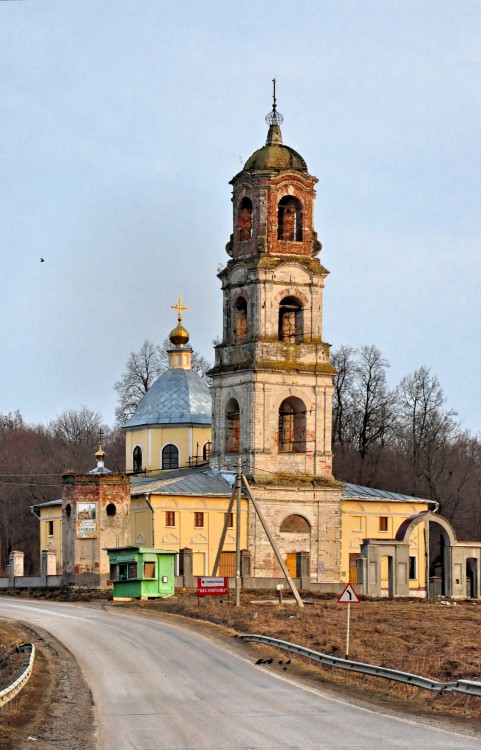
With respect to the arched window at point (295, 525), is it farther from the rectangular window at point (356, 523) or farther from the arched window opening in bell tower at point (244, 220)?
the arched window opening in bell tower at point (244, 220)

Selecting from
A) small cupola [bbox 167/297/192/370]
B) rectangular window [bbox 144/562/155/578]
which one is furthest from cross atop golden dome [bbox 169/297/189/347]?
rectangular window [bbox 144/562/155/578]

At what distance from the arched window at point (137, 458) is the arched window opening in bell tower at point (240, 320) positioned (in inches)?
457

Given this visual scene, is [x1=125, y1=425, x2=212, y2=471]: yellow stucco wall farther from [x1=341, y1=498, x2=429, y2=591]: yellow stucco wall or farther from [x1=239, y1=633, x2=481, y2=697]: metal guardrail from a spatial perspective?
[x1=239, y1=633, x2=481, y2=697]: metal guardrail

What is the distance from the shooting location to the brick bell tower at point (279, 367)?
58.9m

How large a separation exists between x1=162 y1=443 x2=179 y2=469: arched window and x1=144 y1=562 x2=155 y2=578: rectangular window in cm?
1802

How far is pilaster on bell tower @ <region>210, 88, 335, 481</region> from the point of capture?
194ft

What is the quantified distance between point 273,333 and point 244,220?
5.24 m

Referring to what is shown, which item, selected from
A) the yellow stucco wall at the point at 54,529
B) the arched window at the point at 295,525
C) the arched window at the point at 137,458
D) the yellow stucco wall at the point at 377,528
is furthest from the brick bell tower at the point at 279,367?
the arched window at the point at 137,458

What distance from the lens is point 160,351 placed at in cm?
8969

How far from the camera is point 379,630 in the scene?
38094mm

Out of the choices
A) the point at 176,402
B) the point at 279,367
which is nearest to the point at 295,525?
the point at 279,367

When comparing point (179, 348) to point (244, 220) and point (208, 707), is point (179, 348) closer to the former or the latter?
point (244, 220)

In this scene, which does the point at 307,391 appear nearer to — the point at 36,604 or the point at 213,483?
the point at 213,483

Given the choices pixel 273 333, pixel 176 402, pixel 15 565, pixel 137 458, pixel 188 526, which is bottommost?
pixel 15 565
